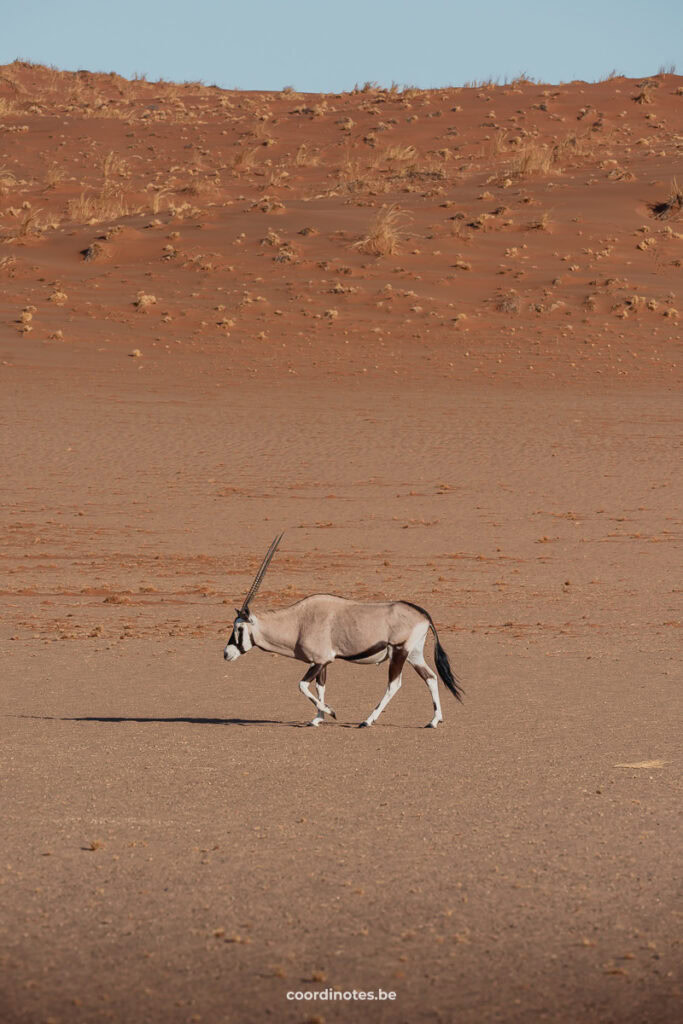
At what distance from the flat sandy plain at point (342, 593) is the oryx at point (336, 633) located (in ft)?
1.67

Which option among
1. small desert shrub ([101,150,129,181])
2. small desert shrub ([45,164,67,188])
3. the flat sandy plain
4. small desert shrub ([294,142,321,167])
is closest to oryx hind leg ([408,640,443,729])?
the flat sandy plain

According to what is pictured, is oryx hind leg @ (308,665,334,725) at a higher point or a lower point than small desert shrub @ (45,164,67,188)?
lower

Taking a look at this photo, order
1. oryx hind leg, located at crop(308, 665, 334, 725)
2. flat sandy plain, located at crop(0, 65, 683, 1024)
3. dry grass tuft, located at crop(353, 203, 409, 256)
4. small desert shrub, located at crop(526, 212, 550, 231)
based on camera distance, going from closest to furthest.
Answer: flat sandy plain, located at crop(0, 65, 683, 1024), oryx hind leg, located at crop(308, 665, 334, 725), dry grass tuft, located at crop(353, 203, 409, 256), small desert shrub, located at crop(526, 212, 550, 231)

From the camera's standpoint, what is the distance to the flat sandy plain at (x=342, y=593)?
15.1 feet

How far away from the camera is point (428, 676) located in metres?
7.69

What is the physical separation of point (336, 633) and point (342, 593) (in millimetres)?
5665

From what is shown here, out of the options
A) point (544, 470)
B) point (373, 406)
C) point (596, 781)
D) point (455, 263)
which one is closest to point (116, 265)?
point (455, 263)

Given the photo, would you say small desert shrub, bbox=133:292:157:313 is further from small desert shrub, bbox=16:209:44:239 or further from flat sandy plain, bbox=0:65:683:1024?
small desert shrub, bbox=16:209:44:239

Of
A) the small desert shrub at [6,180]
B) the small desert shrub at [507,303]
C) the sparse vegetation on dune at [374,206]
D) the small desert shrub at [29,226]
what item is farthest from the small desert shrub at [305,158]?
the small desert shrub at [507,303]

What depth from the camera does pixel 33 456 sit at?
2177cm

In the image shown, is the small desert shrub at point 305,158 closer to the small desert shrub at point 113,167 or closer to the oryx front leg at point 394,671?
the small desert shrub at point 113,167

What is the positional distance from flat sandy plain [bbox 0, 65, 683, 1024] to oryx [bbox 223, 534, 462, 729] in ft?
1.67

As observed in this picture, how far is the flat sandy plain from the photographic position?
462 cm

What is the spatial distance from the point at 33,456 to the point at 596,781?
16420 mm
